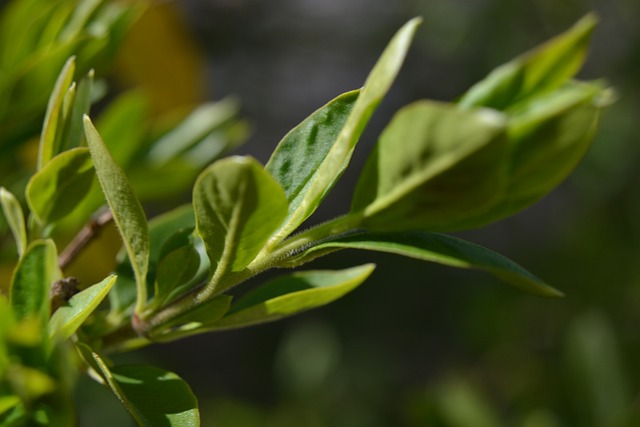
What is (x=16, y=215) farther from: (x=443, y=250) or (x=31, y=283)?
(x=443, y=250)

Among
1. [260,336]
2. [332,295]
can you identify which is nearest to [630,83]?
[260,336]

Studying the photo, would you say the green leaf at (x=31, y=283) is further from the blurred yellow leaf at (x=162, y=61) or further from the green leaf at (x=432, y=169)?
the blurred yellow leaf at (x=162, y=61)

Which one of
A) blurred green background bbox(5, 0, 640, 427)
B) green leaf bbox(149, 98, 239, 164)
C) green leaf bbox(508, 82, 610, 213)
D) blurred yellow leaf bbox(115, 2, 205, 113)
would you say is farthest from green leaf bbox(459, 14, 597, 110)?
blurred yellow leaf bbox(115, 2, 205, 113)

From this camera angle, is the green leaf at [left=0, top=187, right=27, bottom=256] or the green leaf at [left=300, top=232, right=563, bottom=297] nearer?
the green leaf at [left=300, top=232, right=563, bottom=297]

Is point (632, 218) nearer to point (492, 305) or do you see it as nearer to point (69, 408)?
point (492, 305)

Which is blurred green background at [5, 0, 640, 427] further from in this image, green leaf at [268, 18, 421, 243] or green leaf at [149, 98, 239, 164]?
green leaf at [268, 18, 421, 243]

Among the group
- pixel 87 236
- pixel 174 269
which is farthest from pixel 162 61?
pixel 174 269
